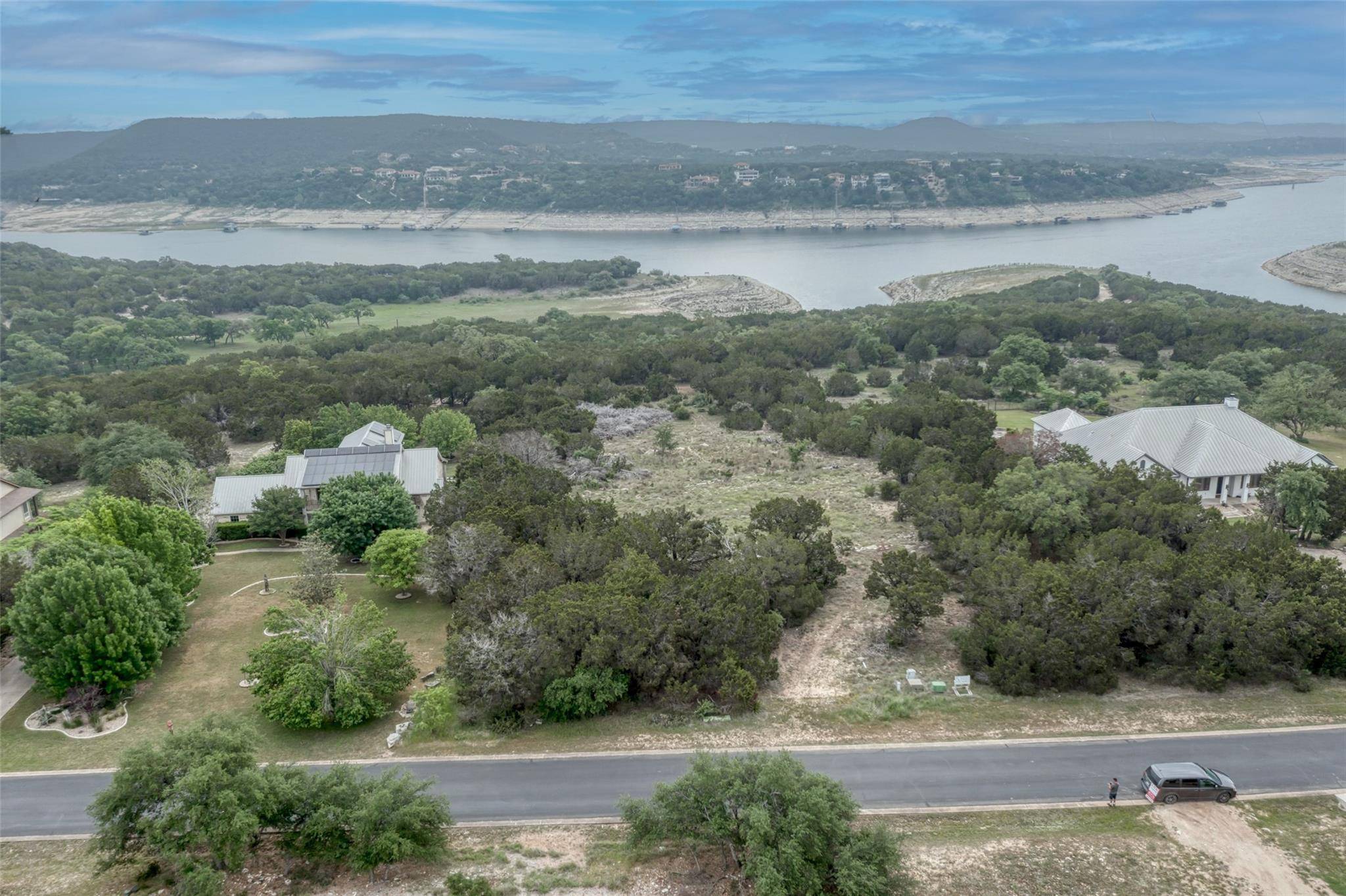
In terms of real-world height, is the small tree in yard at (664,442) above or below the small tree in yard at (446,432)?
below

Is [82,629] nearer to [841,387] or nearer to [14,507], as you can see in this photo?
[14,507]

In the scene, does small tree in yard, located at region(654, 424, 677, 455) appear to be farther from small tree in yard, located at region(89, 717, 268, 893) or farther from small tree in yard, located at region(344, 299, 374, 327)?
small tree in yard, located at region(344, 299, 374, 327)

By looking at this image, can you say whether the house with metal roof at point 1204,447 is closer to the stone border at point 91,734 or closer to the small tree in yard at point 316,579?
the small tree in yard at point 316,579

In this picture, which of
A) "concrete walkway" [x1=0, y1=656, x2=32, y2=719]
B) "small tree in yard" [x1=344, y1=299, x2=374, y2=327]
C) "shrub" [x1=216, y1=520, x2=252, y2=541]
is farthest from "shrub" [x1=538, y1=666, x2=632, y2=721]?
"small tree in yard" [x1=344, y1=299, x2=374, y2=327]

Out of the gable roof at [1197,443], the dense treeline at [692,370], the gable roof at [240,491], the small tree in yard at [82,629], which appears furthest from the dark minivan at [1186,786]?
the gable roof at [240,491]

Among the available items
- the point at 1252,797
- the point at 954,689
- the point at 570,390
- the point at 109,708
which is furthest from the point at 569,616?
the point at 570,390

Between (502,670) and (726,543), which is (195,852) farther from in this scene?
(726,543)

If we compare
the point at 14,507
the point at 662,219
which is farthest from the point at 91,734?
the point at 662,219

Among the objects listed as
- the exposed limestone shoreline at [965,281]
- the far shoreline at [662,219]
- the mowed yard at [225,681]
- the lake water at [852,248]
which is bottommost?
the mowed yard at [225,681]
